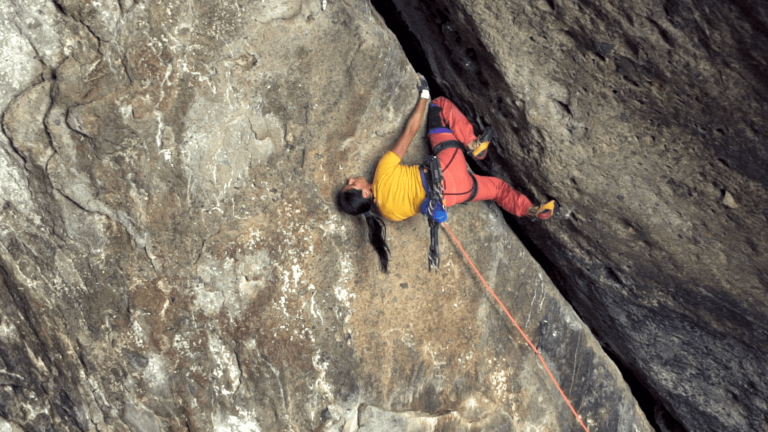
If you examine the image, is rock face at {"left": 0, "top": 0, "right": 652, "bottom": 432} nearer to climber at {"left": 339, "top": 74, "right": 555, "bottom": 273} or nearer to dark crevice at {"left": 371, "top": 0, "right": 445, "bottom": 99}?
climber at {"left": 339, "top": 74, "right": 555, "bottom": 273}

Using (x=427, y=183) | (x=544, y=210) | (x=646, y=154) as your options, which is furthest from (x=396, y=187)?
(x=646, y=154)

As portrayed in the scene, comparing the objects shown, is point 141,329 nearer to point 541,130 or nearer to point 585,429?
point 541,130

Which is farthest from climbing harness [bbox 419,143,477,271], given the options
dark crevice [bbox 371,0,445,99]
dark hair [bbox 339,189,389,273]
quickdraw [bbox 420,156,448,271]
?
dark crevice [bbox 371,0,445,99]

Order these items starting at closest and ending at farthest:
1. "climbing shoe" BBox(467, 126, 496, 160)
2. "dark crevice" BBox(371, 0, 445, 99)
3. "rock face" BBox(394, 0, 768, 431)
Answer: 1. "rock face" BBox(394, 0, 768, 431)
2. "climbing shoe" BBox(467, 126, 496, 160)
3. "dark crevice" BBox(371, 0, 445, 99)

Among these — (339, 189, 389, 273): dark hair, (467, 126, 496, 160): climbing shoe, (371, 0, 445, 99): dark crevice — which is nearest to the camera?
(339, 189, 389, 273): dark hair

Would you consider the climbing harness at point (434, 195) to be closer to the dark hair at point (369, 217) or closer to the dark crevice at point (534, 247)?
the dark hair at point (369, 217)

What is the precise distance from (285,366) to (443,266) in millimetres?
1181

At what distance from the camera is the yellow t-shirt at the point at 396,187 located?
322 centimetres

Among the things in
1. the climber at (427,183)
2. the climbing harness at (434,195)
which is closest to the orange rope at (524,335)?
the climbing harness at (434,195)

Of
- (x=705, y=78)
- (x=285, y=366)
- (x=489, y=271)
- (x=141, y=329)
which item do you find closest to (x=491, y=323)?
(x=489, y=271)

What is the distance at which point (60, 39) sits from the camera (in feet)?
9.24

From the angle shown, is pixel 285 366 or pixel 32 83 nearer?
pixel 32 83

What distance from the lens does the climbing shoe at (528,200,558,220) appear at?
356 centimetres

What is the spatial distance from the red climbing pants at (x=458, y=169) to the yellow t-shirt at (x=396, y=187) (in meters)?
0.18
